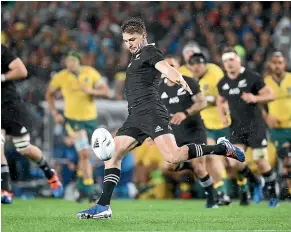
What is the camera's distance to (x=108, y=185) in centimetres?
967

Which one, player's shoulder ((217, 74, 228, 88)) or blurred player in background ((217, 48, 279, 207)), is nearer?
blurred player in background ((217, 48, 279, 207))

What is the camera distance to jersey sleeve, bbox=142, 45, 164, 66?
30.8 feet

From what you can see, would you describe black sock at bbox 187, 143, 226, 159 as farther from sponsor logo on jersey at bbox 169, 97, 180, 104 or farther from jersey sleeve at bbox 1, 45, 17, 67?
jersey sleeve at bbox 1, 45, 17, 67

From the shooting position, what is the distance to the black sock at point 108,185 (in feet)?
31.5

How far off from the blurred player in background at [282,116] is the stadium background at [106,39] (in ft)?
11.1

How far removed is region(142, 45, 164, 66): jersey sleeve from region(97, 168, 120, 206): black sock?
1.26 metres

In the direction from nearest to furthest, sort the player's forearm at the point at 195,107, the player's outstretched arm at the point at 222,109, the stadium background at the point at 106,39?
the player's forearm at the point at 195,107 < the player's outstretched arm at the point at 222,109 < the stadium background at the point at 106,39

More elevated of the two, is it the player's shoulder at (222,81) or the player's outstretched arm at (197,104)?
the player's shoulder at (222,81)

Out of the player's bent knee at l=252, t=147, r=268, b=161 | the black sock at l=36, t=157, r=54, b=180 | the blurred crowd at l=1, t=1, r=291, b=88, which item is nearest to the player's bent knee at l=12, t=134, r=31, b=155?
the black sock at l=36, t=157, r=54, b=180

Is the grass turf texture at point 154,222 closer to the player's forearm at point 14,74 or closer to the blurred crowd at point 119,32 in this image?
the player's forearm at point 14,74

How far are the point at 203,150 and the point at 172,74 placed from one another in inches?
62.7

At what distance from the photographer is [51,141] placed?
61.0 ft

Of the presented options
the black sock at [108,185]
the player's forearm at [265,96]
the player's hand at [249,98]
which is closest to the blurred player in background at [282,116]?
the player's forearm at [265,96]

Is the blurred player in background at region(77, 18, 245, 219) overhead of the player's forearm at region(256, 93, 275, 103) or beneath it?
beneath
